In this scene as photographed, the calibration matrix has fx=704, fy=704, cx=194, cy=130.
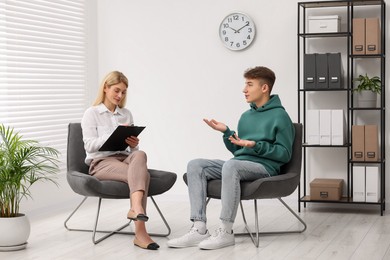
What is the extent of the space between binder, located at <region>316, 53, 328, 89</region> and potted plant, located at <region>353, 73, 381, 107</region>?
0.25 meters

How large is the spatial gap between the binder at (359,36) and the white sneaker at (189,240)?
216 cm

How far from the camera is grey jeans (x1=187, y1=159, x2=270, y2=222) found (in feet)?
14.3

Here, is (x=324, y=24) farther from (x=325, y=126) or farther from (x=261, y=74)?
(x=261, y=74)

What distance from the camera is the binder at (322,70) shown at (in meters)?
5.66

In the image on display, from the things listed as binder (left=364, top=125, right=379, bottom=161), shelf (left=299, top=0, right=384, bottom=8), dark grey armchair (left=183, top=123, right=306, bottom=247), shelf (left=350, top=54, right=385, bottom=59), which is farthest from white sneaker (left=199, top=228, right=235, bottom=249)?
shelf (left=299, top=0, right=384, bottom=8)

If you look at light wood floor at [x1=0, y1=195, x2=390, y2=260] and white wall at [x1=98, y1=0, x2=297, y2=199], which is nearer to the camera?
light wood floor at [x1=0, y1=195, x2=390, y2=260]

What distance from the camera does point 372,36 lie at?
5590mm

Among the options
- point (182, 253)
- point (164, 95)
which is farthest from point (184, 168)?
point (182, 253)

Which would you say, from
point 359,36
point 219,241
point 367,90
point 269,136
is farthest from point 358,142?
point 219,241

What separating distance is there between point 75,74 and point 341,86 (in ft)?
7.74

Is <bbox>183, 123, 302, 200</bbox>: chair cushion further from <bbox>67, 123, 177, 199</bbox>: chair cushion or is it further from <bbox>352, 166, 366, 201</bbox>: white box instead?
<bbox>352, 166, 366, 201</bbox>: white box

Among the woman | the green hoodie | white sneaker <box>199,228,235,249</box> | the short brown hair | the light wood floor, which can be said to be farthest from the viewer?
the short brown hair

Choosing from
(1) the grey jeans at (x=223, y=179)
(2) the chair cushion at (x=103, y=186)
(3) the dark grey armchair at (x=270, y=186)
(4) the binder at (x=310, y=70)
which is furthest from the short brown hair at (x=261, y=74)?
(4) the binder at (x=310, y=70)

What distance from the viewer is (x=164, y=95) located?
6492mm
